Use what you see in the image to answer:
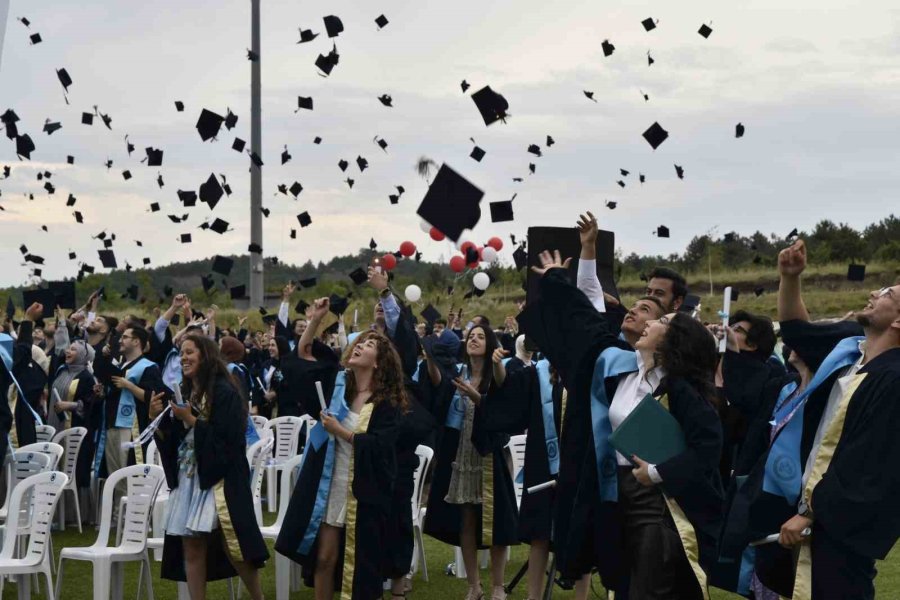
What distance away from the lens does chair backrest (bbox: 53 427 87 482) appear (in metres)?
11.1

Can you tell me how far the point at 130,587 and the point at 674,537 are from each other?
4796mm

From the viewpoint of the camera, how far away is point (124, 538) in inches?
305

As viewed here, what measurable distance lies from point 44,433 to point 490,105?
4.84m

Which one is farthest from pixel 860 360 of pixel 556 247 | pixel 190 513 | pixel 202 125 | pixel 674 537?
pixel 202 125

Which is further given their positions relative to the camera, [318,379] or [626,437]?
[318,379]

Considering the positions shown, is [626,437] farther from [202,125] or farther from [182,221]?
[182,221]

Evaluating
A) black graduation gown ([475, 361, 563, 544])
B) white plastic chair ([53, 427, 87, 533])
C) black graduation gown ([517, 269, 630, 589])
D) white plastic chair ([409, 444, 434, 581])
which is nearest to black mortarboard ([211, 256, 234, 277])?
white plastic chair ([53, 427, 87, 533])

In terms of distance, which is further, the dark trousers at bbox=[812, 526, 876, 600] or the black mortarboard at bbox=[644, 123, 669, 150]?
the black mortarboard at bbox=[644, 123, 669, 150]

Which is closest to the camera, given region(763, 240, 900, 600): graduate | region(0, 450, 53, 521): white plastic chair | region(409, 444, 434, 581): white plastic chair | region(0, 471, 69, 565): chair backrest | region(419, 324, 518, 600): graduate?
region(763, 240, 900, 600): graduate

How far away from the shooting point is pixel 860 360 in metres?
5.05

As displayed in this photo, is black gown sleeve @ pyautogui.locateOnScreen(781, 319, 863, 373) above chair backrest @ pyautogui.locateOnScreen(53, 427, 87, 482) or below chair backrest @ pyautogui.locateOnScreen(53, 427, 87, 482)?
above

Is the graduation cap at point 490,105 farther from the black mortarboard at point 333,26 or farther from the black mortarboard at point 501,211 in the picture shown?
the black mortarboard at point 333,26

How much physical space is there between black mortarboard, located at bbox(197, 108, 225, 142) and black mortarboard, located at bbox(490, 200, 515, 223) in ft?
13.9

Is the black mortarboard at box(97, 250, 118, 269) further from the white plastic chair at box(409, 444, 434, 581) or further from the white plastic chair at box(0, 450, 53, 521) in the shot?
the white plastic chair at box(409, 444, 434, 581)
